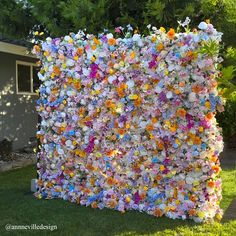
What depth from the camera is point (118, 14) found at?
856cm

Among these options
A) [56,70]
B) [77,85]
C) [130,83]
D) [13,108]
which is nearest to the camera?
[130,83]

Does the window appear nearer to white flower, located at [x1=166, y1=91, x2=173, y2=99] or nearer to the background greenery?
the background greenery

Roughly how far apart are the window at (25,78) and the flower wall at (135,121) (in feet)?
18.2

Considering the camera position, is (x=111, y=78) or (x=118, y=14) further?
(x=118, y=14)

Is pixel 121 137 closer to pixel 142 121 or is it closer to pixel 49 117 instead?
pixel 142 121

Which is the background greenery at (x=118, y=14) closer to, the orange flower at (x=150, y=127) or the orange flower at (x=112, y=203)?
the orange flower at (x=150, y=127)

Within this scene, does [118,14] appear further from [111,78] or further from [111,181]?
[111,181]

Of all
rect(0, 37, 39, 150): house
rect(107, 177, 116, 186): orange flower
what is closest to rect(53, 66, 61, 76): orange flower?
rect(107, 177, 116, 186): orange flower

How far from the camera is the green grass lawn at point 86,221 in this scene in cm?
521

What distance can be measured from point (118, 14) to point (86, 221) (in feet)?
15.0

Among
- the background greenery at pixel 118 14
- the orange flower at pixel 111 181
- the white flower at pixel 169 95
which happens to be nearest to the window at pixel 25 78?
the background greenery at pixel 118 14

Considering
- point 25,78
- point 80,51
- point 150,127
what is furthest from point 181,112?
point 25,78

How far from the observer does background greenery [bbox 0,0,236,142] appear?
313 inches

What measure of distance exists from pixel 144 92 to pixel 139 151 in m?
0.81
